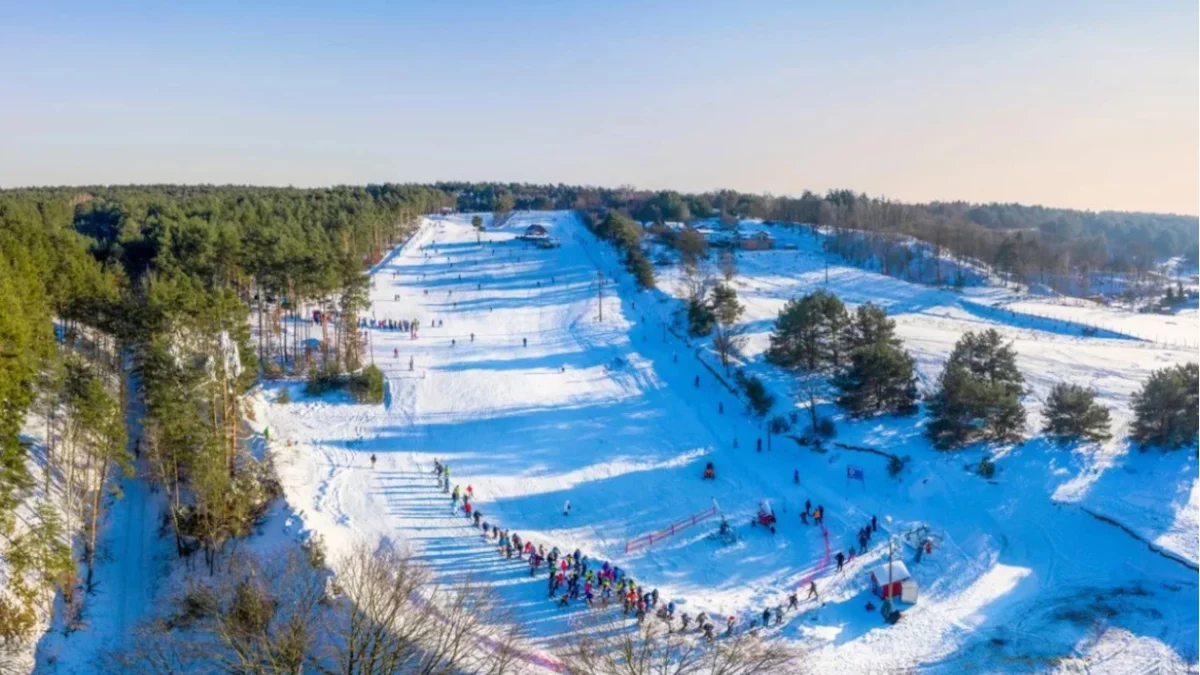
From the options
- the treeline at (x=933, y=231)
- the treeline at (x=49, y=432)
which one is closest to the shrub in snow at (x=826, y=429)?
the treeline at (x=49, y=432)

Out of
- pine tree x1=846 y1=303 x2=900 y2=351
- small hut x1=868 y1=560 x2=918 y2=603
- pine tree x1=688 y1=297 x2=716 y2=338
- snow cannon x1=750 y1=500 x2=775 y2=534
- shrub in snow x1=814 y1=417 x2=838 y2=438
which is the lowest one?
snow cannon x1=750 y1=500 x2=775 y2=534

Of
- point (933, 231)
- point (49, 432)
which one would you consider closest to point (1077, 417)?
point (49, 432)

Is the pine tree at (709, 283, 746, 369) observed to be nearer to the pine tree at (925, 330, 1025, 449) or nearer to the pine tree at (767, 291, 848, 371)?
the pine tree at (767, 291, 848, 371)

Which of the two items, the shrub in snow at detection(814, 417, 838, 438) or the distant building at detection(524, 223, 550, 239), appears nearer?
the shrub in snow at detection(814, 417, 838, 438)

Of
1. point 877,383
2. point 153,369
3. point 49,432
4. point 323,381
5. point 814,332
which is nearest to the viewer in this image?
point 153,369

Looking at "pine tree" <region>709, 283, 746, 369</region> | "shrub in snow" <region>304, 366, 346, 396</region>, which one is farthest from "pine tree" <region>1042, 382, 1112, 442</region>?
"shrub in snow" <region>304, 366, 346, 396</region>

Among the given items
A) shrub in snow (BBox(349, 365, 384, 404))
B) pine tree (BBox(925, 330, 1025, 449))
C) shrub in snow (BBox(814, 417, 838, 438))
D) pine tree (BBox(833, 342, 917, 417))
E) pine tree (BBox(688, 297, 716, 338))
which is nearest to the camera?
pine tree (BBox(925, 330, 1025, 449))

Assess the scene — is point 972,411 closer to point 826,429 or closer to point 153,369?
point 826,429
